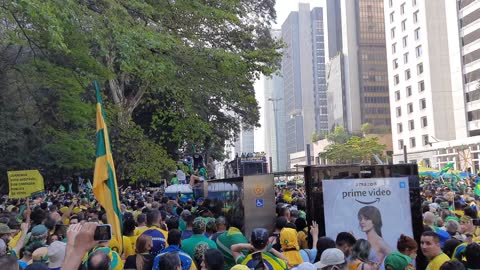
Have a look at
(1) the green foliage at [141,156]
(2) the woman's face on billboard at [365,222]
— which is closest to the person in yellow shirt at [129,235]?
(2) the woman's face on billboard at [365,222]

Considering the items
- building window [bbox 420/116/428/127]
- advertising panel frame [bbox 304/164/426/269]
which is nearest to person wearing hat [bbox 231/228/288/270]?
advertising panel frame [bbox 304/164/426/269]

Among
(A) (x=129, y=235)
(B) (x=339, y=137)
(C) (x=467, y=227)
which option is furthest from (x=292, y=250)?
(B) (x=339, y=137)

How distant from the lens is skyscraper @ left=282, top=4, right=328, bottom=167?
155 m

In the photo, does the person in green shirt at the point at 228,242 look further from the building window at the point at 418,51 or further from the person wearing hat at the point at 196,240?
the building window at the point at 418,51

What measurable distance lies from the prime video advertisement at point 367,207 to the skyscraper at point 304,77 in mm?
144273

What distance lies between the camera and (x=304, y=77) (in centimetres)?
15825

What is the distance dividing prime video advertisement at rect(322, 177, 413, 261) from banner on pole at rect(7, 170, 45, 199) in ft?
27.7

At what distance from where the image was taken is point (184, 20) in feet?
51.1

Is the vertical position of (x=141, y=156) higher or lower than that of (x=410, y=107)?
lower

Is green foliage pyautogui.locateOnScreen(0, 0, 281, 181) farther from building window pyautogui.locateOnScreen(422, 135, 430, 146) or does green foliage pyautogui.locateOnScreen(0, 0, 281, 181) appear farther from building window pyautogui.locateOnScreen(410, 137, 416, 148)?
building window pyautogui.locateOnScreen(410, 137, 416, 148)

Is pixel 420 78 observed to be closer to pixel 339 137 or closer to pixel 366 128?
pixel 339 137

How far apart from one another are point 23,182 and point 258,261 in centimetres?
953

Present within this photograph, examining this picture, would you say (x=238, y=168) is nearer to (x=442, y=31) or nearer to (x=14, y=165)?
(x=14, y=165)

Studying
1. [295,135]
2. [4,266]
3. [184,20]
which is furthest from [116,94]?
[295,135]
